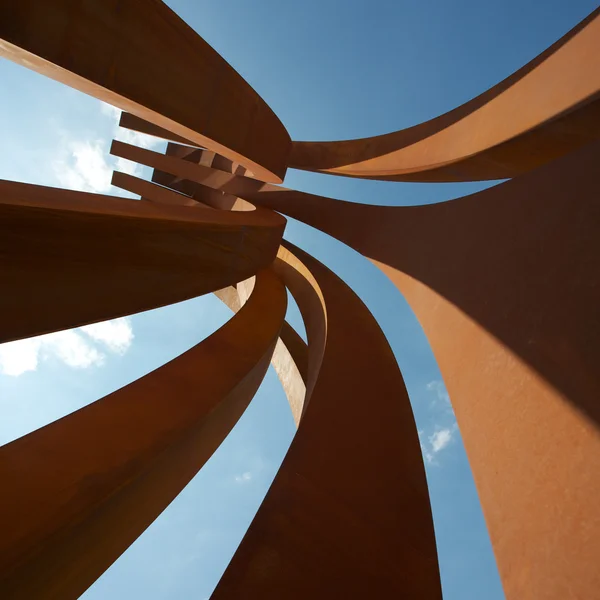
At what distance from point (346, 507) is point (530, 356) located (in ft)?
6.81

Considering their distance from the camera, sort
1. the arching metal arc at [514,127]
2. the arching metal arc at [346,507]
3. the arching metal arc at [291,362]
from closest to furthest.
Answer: the arching metal arc at [346,507] → the arching metal arc at [514,127] → the arching metal arc at [291,362]

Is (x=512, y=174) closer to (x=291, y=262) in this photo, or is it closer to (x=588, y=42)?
(x=588, y=42)

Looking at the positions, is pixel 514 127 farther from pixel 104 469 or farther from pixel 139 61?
pixel 104 469

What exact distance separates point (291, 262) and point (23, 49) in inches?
233

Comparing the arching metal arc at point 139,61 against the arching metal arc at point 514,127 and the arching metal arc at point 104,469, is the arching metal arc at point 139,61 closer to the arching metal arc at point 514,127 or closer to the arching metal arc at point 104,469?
the arching metal arc at point 514,127

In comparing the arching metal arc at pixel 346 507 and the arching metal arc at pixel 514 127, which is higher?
the arching metal arc at pixel 514 127

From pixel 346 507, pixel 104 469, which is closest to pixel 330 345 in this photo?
pixel 346 507

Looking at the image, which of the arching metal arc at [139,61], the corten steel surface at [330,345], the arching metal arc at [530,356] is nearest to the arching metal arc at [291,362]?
the corten steel surface at [330,345]

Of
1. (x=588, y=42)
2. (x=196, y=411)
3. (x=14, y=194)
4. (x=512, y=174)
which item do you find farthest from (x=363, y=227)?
(x=14, y=194)

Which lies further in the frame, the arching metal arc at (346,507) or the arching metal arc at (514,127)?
the arching metal arc at (514,127)

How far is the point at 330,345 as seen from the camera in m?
6.66

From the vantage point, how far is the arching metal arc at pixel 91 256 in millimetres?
3078

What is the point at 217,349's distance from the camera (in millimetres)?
5859

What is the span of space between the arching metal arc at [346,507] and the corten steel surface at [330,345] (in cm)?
2
